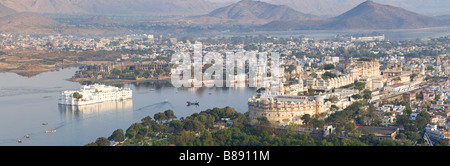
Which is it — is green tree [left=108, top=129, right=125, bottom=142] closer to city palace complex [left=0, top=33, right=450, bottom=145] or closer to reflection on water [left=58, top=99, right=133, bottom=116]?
city palace complex [left=0, top=33, right=450, bottom=145]

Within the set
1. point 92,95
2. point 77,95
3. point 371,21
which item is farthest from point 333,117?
point 371,21

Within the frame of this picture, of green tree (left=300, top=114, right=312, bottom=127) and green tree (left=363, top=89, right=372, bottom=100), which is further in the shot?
green tree (left=363, top=89, right=372, bottom=100)

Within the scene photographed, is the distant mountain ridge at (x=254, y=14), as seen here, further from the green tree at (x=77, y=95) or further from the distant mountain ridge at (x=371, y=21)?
the green tree at (x=77, y=95)

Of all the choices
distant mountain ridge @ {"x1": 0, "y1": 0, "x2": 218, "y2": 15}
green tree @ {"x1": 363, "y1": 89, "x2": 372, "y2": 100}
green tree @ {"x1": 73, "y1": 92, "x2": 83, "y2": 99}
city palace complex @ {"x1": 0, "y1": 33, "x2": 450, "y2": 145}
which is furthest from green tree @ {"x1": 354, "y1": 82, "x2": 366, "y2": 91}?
distant mountain ridge @ {"x1": 0, "y1": 0, "x2": 218, "y2": 15}
